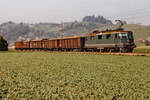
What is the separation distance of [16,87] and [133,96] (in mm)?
4837

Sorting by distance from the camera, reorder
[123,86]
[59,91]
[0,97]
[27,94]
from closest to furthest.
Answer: [0,97] < [27,94] < [59,91] < [123,86]

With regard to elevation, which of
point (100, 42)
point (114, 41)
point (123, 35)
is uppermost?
point (123, 35)

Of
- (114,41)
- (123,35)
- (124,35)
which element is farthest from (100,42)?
(124,35)

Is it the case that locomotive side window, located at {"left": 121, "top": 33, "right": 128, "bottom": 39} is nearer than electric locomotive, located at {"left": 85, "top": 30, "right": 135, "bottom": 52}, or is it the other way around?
electric locomotive, located at {"left": 85, "top": 30, "right": 135, "bottom": 52}

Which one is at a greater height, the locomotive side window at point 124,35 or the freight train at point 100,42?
the locomotive side window at point 124,35

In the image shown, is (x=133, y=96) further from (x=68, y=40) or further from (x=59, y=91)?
(x=68, y=40)

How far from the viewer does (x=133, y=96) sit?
6836 millimetres

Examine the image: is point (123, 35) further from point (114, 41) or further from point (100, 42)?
point (100, 42)

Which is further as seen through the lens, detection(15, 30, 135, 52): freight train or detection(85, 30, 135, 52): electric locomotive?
detection(15, 30, 135, 52): freight train

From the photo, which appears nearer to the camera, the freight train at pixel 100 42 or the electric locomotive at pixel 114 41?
the electric locomotive at pixel 114 41

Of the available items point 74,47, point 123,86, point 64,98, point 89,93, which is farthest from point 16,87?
point 74,47

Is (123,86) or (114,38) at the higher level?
(114,38)

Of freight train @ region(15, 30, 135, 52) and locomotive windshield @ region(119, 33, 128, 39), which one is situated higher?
locomotive windshield @ region(119, 33, 128, 39)

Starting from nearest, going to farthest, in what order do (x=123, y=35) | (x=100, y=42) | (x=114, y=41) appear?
(x=123, y=35) → (x=114, y=41) → (x=100, y=42)
